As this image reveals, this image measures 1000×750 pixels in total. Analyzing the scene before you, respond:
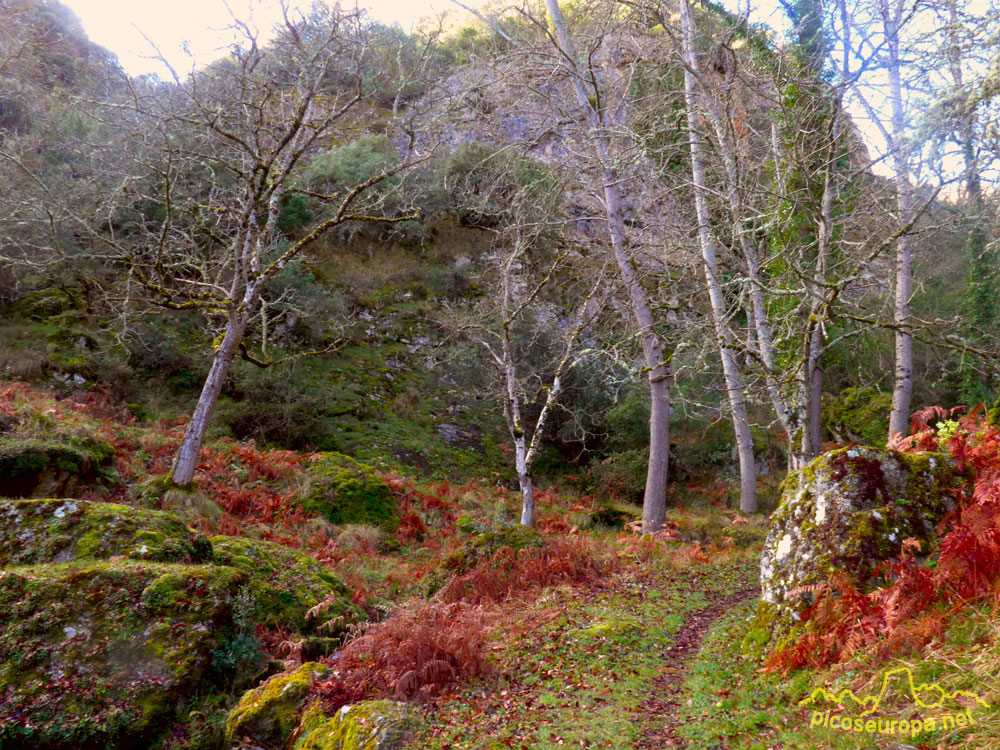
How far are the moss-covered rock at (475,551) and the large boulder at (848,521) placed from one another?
395 cm

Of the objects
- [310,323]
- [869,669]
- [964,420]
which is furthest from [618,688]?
[310,323]

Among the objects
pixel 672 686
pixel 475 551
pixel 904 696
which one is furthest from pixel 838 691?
pixel 475 551

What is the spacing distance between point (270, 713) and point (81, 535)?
9.65ft

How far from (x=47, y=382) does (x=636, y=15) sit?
16221mm

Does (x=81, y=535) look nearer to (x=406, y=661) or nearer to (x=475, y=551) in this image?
(x=406, y=661)

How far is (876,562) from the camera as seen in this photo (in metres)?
4.72

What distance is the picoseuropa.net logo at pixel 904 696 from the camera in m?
3.04

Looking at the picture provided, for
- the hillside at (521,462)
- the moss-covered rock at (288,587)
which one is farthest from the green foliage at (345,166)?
the moss-covered rock at (288,587)

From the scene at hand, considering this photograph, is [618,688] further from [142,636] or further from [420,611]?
[142,636]

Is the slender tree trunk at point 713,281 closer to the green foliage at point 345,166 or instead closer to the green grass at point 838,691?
the green grass at point 838,691

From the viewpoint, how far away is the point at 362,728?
4047 millimetres

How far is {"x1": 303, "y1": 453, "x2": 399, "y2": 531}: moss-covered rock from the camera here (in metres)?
11.6

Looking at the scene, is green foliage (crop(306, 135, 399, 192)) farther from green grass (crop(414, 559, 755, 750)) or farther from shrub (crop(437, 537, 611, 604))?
green grass (crop(414, 559, 755, 750))

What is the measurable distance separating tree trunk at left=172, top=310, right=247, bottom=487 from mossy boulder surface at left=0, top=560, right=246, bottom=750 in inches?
195
